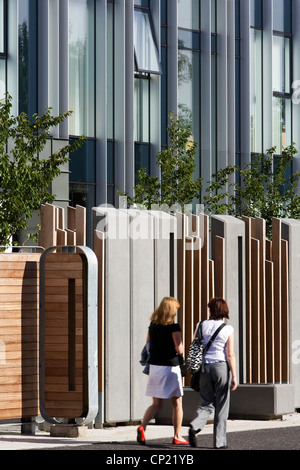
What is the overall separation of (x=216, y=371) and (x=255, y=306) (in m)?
4.59

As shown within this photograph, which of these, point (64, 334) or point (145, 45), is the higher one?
point (145, 45)

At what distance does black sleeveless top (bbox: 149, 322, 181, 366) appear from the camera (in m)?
12.1

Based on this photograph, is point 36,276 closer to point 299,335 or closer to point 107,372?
point 107,372

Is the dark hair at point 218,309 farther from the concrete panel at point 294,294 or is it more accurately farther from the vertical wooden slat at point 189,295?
the concrete panel at point 294,294

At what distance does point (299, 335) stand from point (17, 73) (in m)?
16.3

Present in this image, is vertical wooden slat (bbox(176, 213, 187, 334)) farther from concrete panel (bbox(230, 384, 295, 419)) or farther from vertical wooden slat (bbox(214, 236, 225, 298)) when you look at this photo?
concrete panel (bbox(230, 384, 295, 419))

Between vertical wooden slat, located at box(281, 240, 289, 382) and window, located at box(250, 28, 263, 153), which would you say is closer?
vertical wooden slat, located at box(281, 240, 289, 382)

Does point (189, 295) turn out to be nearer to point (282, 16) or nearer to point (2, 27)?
point (2, 27)

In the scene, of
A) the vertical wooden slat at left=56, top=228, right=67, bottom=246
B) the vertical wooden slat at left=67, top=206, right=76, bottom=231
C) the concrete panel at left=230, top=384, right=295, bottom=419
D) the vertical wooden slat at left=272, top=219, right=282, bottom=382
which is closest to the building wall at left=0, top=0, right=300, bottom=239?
the vertical wooden slat at left=272, top=219, right=282, bottom=382

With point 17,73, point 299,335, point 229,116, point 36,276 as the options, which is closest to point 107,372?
point 36,276

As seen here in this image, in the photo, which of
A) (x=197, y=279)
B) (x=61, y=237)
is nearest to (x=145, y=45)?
(x=197, y=279)

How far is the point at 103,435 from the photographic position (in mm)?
13359

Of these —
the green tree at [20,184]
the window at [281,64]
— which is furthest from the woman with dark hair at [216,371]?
the window at [281,64]

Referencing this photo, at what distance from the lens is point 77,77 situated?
A: 3366cm
